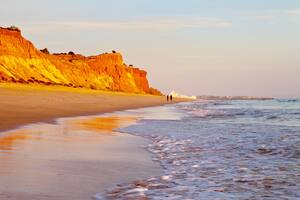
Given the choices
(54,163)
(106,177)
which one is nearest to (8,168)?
(54,163)

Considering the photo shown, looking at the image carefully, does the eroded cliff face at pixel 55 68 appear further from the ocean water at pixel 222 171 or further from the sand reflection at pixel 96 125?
the ocean water at pixel 222 171

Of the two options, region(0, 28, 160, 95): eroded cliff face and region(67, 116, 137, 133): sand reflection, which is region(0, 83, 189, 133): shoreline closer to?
region(67, 116, 137, 133): sand reflection

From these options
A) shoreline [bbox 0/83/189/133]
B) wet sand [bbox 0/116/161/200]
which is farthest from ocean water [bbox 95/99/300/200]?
shoreline [bbox 0/83/189/133]

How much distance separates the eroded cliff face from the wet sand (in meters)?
39.1

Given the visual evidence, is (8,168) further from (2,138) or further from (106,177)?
(2,138)

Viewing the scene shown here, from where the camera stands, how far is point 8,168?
5555 mm

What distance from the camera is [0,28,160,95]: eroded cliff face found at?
54.6 metres

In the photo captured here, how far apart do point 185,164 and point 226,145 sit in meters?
2.61

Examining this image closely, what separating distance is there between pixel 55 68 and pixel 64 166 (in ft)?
207

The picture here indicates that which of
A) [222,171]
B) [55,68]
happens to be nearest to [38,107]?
[222,171]

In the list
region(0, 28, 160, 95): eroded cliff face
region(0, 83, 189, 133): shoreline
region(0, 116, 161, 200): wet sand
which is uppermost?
region(0, 28, 160, 95): eroded cliff face

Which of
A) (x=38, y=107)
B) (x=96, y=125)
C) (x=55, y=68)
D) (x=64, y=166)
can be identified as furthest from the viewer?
(x=55, y=68)

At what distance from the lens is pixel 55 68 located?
67.6 m

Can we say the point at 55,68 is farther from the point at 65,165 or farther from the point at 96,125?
the point at 65,165
